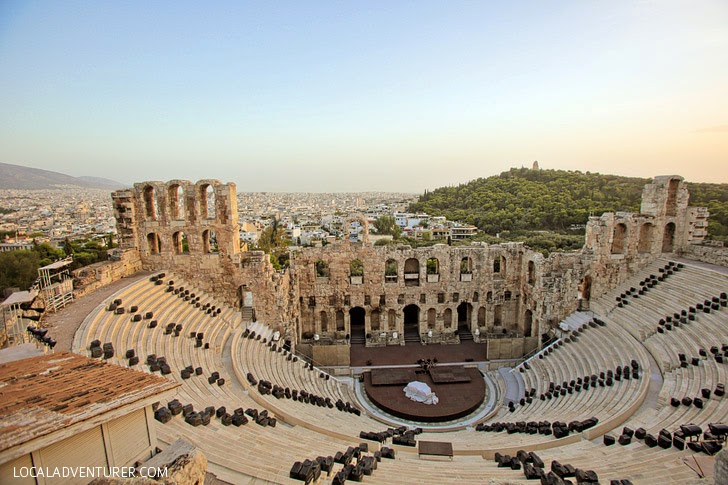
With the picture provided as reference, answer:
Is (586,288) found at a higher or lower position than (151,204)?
lower

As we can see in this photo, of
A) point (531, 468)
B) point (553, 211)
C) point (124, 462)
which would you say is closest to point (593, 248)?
point (531, 468)

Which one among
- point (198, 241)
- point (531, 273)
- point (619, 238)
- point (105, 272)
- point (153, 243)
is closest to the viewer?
point (105, 272)

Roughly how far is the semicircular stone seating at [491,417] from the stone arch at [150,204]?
13.7 feet

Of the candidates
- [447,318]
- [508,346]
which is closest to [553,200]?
[447,318]

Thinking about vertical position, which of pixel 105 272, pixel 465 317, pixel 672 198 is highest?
pixel 672 198

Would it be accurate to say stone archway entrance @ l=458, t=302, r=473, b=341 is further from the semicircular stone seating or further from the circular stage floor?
the semicircular stone seating

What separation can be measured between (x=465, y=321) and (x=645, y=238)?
13987 millimetres

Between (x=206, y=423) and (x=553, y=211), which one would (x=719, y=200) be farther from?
(x=206, y=423)

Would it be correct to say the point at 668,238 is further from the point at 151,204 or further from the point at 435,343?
the point at 151,204

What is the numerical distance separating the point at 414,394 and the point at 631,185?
62.1 metres

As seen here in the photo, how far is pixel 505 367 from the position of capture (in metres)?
24.5

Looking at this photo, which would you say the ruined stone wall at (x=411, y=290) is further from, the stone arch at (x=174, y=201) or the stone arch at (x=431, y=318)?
the stone arch at (x=174, y=201)

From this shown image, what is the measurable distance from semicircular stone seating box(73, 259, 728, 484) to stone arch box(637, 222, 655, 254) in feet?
6.11

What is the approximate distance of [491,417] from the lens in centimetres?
1900
